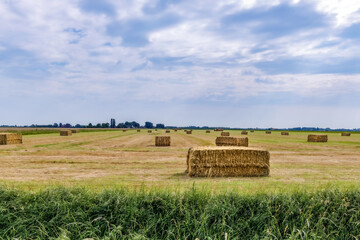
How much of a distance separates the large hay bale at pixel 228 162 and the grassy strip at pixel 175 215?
679cm

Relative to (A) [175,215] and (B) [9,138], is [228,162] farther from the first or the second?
(B) [9,138]

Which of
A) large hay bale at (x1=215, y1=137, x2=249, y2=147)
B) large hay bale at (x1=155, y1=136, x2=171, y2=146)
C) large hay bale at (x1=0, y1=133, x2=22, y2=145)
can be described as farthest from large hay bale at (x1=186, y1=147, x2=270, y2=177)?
large hay bale at (x1=0, y1=133, x2=22, y2=145)

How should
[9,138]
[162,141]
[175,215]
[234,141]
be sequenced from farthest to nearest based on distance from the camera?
[9,138] → [162,141] → [234,141] → [175,215]

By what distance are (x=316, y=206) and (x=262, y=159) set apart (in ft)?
24.7

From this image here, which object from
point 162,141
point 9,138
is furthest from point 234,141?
point 9,138

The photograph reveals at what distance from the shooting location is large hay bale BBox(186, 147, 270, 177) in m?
12.0

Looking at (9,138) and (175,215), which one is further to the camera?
(9,138)

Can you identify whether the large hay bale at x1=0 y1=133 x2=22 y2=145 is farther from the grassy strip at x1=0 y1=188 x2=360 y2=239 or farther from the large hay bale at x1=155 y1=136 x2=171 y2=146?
the grassy strip at x1=0 y1=188 x2=360 y2=239

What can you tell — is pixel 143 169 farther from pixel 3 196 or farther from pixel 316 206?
pixel 316 206

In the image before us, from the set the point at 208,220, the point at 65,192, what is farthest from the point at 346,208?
the point at 65,192

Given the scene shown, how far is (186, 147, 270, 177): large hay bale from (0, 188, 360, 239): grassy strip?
679 cm

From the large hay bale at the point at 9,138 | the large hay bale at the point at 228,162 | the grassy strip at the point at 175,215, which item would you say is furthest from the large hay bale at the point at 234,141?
the large hay bale at the point at 9,138

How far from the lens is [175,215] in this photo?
4.74 metres

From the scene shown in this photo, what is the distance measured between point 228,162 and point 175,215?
7.99 meters
